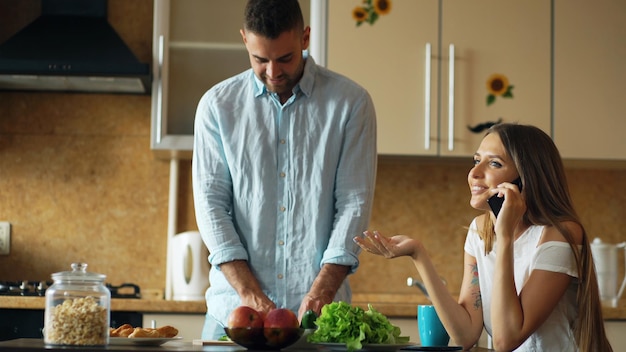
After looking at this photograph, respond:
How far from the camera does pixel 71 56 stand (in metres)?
3.59

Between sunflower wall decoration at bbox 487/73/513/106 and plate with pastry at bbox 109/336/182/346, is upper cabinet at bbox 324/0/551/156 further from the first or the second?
plate with pastry at bbox 109/336/182/346

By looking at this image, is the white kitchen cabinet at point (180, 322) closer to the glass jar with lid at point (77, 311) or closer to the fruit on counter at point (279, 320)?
the glass jar with lid at point (77, 311)

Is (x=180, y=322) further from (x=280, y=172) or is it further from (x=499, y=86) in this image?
(x=499, y=86)

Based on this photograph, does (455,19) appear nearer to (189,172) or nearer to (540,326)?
(189,172)

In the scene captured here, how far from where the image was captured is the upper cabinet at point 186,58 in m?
3.57

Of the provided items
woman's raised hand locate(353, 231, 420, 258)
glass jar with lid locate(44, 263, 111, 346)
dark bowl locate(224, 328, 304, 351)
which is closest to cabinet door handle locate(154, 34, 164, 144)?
woman's raised hand locate(353, 231, 420, 258)

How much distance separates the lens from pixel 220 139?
2439mm

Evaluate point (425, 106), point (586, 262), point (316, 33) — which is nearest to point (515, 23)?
point (425, 106)

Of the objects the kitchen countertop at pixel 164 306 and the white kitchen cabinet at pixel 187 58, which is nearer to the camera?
the kitchen countertop at pixel 164 306

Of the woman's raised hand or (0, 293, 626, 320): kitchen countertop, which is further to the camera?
(0, 293, 626, 320): kitchen countertop

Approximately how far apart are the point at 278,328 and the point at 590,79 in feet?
7.92

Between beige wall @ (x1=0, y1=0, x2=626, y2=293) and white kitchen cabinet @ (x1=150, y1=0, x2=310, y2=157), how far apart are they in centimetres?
27

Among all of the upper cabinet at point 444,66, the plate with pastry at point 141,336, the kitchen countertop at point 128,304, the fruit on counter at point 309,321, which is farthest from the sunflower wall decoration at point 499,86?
the plate with pastry at point 141,336

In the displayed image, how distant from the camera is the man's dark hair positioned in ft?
7.30
